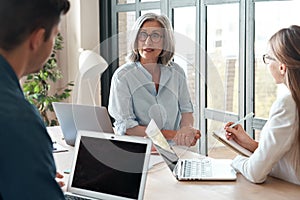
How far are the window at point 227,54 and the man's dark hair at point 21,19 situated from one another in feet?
5.56

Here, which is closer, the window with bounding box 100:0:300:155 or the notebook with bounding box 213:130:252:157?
the notebook with bounding box 213:130:252:157

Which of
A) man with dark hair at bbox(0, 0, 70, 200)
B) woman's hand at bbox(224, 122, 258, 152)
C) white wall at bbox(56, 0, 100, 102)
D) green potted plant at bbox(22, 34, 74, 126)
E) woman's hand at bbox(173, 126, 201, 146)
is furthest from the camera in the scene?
white wall at bbox(56, 0, 100, 102)

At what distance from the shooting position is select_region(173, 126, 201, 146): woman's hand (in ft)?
7.32

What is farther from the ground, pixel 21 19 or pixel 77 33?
pixel 77 33

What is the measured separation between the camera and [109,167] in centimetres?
167

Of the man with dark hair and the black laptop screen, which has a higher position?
the man with dark hair

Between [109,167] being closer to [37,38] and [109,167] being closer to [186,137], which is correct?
[186,137]

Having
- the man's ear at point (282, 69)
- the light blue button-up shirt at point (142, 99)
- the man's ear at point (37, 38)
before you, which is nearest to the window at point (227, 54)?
the light blue button-up shirt at point (142, 99)

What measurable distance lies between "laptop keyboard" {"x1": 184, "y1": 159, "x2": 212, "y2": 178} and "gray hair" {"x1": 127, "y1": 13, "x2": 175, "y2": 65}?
1.83 feet

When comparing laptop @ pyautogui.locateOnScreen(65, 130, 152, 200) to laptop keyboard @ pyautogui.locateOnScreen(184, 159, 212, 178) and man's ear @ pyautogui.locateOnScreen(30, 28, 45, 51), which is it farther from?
man's ear @ pyautogui.locateOnScreen(30, 28, 45, 51)

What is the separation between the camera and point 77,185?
1731 millimetres

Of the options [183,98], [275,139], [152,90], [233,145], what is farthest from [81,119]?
[275,139]

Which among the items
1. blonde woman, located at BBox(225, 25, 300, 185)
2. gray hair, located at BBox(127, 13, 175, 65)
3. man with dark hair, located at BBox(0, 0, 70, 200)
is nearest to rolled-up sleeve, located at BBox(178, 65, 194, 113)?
gray hair, located at BBox(127, 13, 175, 65)

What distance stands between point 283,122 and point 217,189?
0.34 metres
